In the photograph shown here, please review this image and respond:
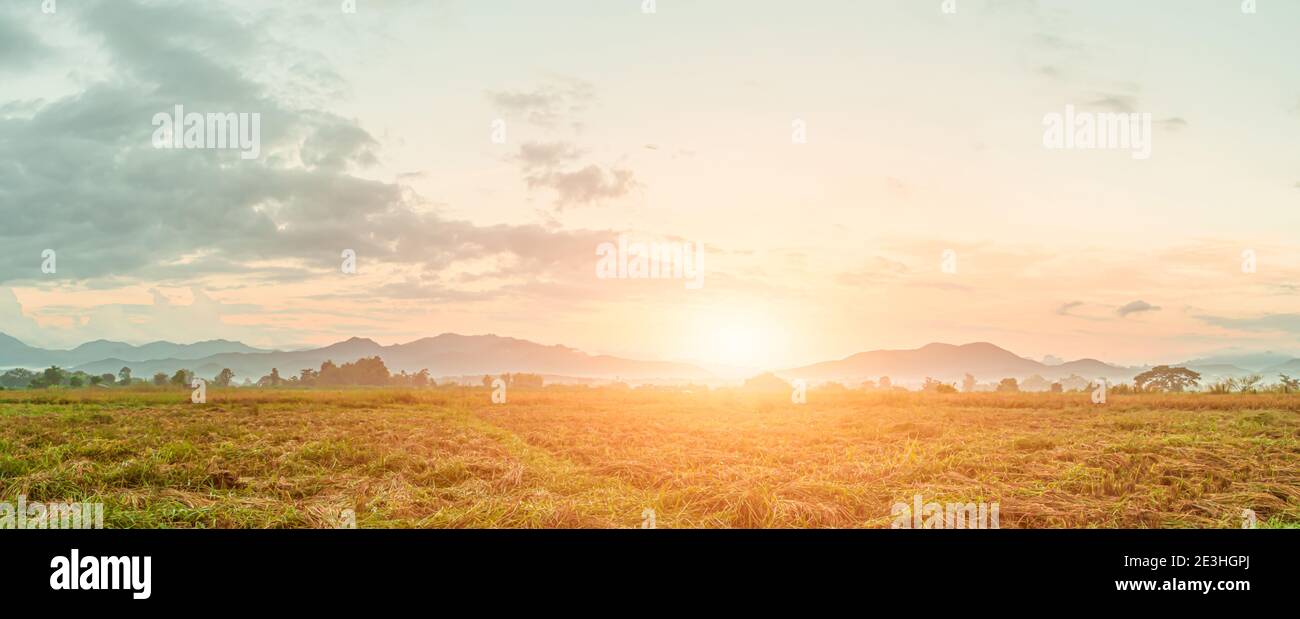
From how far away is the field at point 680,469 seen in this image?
5812mm

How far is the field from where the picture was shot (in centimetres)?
581

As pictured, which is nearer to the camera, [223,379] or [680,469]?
[680,469]

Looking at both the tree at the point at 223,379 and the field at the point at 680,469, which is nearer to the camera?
the field at the point at 680,469

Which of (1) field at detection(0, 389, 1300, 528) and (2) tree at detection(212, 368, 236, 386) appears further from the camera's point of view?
(2) tree at detection(212, 368, 236, 386)

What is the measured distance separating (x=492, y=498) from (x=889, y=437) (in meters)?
5.73

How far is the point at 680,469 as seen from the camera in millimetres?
7121

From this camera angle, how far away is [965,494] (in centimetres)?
610

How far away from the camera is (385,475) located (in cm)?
703

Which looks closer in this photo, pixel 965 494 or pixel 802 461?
pixel 965 494
